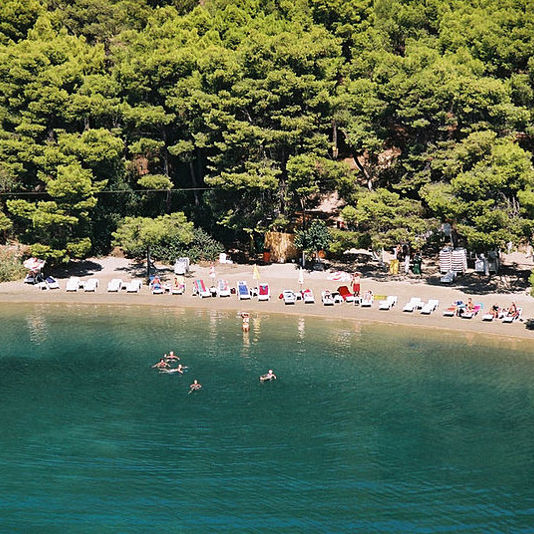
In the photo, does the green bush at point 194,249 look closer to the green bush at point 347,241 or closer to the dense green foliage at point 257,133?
the dense green foliage at point 257,133

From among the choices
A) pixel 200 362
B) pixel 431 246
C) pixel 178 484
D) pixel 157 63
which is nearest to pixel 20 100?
pixel 157 63

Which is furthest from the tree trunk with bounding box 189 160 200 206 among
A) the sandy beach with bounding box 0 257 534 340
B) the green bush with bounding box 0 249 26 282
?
the green bush with bounding box 0 249 26 282

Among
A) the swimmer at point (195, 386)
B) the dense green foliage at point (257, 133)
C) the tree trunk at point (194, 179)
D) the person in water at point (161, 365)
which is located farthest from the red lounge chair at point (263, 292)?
the tree trunk at point (194, 179)

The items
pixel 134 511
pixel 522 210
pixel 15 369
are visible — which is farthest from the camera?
pixel 522 210

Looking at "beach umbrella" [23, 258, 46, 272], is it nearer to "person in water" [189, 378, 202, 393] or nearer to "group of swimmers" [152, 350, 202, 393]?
"group of swimmers" [152, 350, 202, 393]

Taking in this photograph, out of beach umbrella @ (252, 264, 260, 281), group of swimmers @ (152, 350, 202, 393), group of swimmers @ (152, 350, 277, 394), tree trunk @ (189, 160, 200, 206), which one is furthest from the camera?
tree trunk @ (189, 160, 200, 206)

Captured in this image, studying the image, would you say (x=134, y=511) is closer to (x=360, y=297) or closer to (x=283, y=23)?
(x=360, y=297)

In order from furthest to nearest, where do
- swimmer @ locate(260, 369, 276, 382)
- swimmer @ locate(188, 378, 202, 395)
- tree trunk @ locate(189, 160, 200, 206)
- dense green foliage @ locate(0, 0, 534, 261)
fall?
tree trunk @ locate(189, 160, 200, 206) < dense green foliage @ locate(0, 0, 534, 261) < swimmer @ locate(260, 369, 276, 382) < swimmer @ locate(188, 378, 202, 395)
